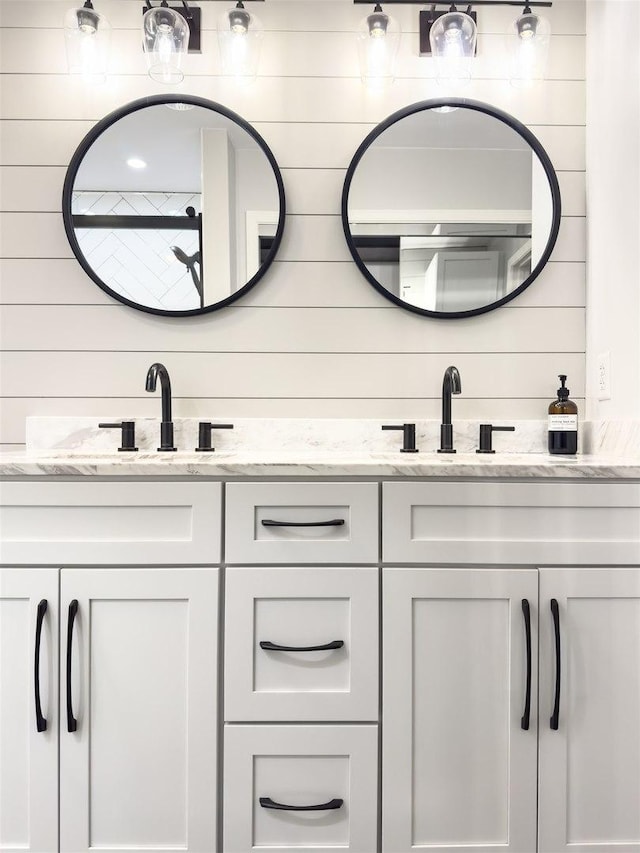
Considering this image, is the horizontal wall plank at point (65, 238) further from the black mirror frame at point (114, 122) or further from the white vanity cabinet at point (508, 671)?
the white vanity cabinet at point (508, 671)

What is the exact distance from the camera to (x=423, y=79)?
174cm

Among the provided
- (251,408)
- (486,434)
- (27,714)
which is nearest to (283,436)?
(251,408)

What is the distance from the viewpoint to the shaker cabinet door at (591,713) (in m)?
1.20

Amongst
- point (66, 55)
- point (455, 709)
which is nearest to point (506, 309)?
point (455, 709)

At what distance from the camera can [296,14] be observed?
5.66 feet

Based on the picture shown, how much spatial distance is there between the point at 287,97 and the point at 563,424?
1.26 meters

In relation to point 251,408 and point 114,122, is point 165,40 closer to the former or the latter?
point 114,122

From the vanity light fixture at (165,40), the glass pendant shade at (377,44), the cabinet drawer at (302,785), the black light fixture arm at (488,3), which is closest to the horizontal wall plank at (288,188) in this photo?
the glass pendant shade at (377,44)

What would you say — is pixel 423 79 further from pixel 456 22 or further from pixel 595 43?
pixel 595 43

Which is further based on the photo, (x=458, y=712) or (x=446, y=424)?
(x=446, y=424)

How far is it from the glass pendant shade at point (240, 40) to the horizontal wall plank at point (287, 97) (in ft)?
0.23

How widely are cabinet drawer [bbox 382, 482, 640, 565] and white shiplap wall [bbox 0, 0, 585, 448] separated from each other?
21.1 inches

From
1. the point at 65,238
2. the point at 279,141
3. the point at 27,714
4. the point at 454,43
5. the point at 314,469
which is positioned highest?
the point at 454,43

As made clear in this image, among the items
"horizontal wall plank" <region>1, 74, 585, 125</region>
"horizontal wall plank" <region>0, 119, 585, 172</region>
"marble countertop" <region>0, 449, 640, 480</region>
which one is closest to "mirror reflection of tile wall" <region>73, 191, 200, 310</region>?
"horizontal wall plank" <region>0, 119, 585, 172</region>
